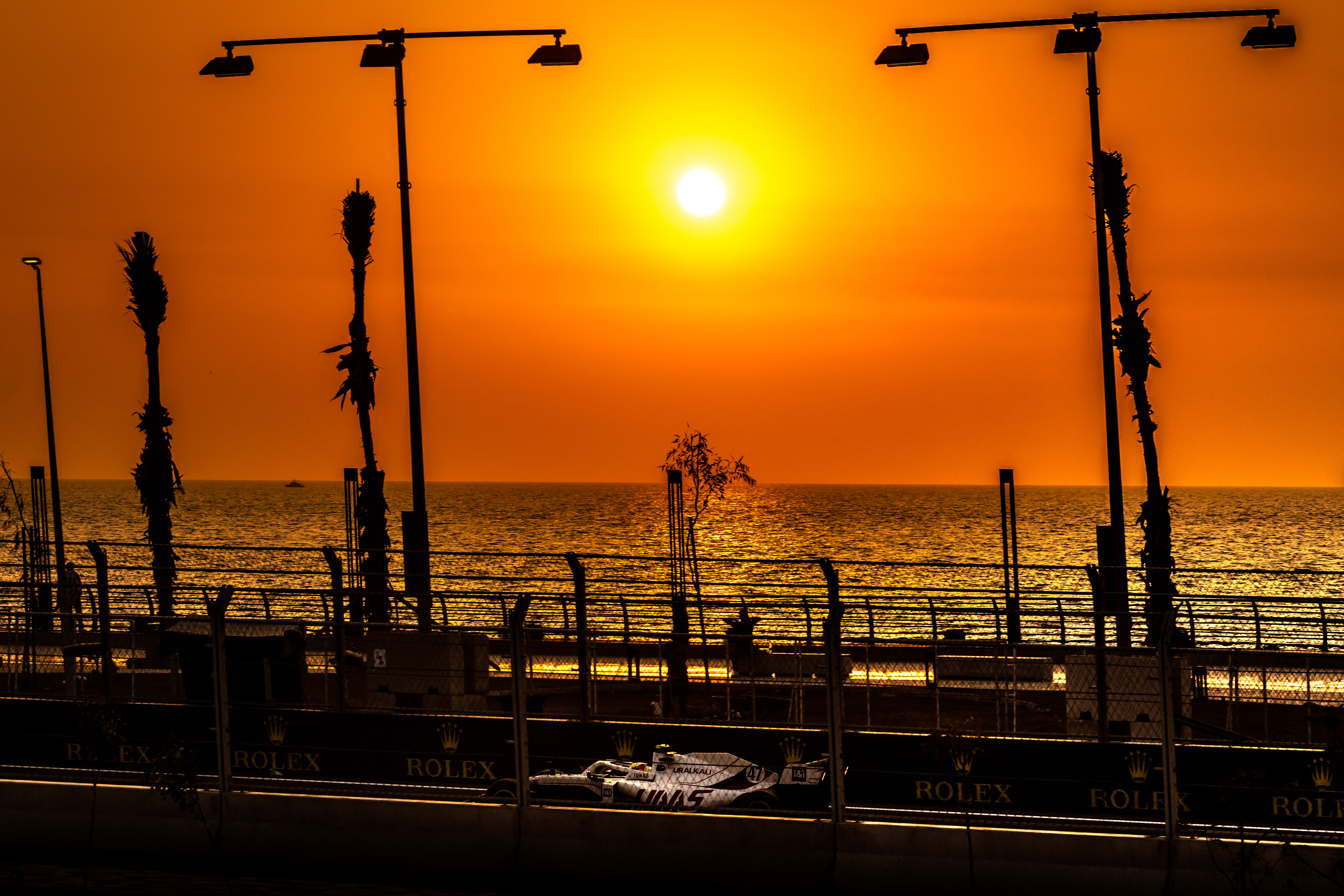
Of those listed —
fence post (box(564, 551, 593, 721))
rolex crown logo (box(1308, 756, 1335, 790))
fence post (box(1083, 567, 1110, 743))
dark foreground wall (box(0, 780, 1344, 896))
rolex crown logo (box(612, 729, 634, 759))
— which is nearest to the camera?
dark foreground wall (box(0, 780, 1344, 896))

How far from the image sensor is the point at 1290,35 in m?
20.3

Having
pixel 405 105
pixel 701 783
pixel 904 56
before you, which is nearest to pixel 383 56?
pixel 405 105

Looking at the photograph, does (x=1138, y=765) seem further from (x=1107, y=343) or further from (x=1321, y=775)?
(x=1107, y=343)

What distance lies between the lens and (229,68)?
855 inches

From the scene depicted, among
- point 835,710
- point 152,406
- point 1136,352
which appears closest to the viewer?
point 835,710

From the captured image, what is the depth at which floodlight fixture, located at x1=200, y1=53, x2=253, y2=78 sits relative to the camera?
21.7 metres

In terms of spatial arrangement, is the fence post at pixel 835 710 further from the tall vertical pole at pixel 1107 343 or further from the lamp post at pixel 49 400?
the lamp post at pixel 49 400

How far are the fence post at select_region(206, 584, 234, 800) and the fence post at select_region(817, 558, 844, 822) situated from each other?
4.28 meters

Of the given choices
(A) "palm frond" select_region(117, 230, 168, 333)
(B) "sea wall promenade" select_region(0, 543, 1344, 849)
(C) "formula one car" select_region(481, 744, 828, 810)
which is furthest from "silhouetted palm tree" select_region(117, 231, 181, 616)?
(C) "formula one car" select_region(481, 744, 828, 810)

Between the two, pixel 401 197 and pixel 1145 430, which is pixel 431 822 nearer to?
pixel 401 197

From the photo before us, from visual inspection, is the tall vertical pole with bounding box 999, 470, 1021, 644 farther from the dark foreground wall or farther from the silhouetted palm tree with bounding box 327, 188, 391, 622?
the silhouetted palm tree with bounding box 327, 188, 391, 622

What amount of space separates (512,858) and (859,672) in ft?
71.9

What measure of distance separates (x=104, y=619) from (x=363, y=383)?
2540 cm

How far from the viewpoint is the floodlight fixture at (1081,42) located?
2016 cm
